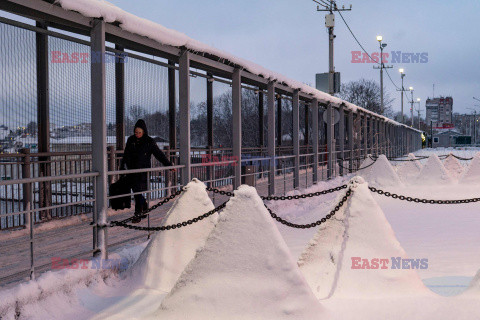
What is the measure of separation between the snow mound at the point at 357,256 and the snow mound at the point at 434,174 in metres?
11.9

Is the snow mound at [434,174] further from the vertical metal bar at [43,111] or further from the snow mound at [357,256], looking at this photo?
the snow mound at [357,256]

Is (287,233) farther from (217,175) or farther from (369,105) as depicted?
(369,105)

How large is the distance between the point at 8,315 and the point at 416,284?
3382mm

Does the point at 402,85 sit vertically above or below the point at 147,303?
above

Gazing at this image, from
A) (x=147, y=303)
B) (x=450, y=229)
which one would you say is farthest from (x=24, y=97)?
(x=450, y=229)

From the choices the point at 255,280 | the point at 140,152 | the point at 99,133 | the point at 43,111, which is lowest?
the point at 255,280

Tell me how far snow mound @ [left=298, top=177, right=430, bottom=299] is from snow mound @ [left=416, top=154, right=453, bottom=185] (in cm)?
1195

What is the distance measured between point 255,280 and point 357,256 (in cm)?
114

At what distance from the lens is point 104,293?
475 centimetres

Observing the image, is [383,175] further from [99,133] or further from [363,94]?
[363,94]

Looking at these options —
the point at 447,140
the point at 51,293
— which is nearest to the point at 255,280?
the point at 51,293

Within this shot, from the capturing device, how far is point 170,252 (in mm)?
4941

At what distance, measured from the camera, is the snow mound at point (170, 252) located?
4754 mm

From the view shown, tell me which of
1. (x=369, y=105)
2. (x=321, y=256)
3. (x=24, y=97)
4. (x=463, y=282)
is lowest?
(x=463, y=282)
